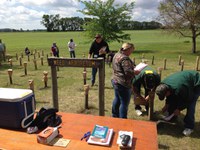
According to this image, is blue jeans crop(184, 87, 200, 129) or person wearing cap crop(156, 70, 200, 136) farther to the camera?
blue jeans crop(184, 87, 200, 129)

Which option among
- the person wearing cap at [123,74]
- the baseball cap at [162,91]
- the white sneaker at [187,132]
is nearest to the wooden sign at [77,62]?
the person wearing cap at [123,74]

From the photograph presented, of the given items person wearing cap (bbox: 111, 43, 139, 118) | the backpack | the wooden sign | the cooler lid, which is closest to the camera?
the cooler lid

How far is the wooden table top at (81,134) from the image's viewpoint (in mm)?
2424

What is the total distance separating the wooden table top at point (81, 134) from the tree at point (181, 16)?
1914cm

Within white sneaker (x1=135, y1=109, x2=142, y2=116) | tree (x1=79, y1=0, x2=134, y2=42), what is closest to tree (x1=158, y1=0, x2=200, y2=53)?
tree (x1=79, y1=0, x2=134, y2=42)

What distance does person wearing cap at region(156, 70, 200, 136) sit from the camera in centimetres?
404

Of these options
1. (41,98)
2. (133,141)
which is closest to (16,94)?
(133,141)

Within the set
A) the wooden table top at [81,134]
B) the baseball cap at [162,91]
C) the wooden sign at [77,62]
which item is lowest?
the wooden table top at [81,134]

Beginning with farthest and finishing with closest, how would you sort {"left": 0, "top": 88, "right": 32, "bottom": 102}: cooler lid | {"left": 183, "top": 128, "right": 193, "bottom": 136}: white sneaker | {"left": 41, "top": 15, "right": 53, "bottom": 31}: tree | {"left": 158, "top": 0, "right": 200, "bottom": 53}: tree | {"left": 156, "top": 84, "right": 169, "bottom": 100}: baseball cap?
{"left": 41, "top": 15, "right": 53, "bottom": 31}: tree, {"left": 158, "top": 0, "right": 200, "bottom": 53}: tree, {"left": 183, "top": 128, "right": 193, "bottom": 136}: white sneaker, {"left": 156, "top": 84, "right": 169, "bottom": 100}: baseball cap, {"left": 0, "top": 88, "right": 32, "bottom": 102}: cooler lid

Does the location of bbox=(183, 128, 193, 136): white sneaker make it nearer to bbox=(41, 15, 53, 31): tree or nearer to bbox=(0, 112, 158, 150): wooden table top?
bbox=(0, 112, 158, 150): wooden table top

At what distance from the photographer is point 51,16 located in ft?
325

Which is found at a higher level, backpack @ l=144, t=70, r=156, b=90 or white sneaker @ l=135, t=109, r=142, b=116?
backpack @ l=144, t=70, r=156, b=90

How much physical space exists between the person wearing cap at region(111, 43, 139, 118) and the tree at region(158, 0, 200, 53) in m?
17.7

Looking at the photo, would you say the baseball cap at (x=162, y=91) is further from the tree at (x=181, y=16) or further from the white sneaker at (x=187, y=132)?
the tree at (x=181, y=16)
